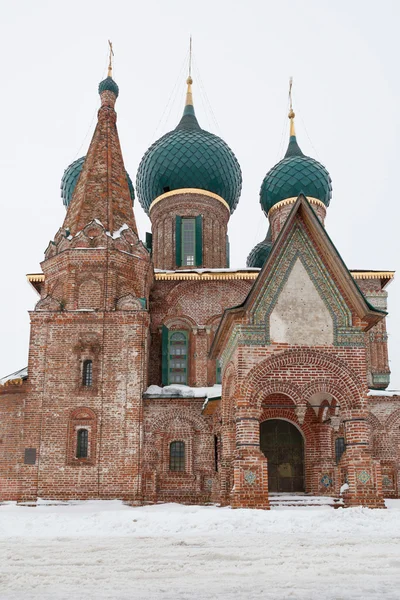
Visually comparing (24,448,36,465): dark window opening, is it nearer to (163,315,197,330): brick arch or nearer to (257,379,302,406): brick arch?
(163,315,197,330): brick arch

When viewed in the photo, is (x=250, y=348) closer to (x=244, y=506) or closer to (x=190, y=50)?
(x=244, y=506)

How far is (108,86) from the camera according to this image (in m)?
20.5

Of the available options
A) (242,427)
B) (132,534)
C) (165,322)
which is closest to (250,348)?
(242,427)

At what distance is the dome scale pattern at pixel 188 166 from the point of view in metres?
22.0

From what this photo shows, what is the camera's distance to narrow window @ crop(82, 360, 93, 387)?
16.3 metres

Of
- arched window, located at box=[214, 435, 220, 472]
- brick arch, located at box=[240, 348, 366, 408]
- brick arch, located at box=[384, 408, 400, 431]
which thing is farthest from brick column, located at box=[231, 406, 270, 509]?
brick arch, located at box=[384, 408, 400, 431]

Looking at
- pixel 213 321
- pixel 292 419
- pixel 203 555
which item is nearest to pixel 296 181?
pixel 213 321

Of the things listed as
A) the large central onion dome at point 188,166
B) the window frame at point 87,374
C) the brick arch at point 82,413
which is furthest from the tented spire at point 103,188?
the brick arch at point 82,413

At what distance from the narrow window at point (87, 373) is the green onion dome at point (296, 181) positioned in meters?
9.57

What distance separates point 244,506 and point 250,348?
8.68 ft

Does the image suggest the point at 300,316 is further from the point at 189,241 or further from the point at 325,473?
the point at 189,241

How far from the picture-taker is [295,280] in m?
12.1

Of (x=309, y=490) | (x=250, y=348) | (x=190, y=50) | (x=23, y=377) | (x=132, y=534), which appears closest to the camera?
(x=132, y=534)

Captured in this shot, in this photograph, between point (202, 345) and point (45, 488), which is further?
point (202, 345)
